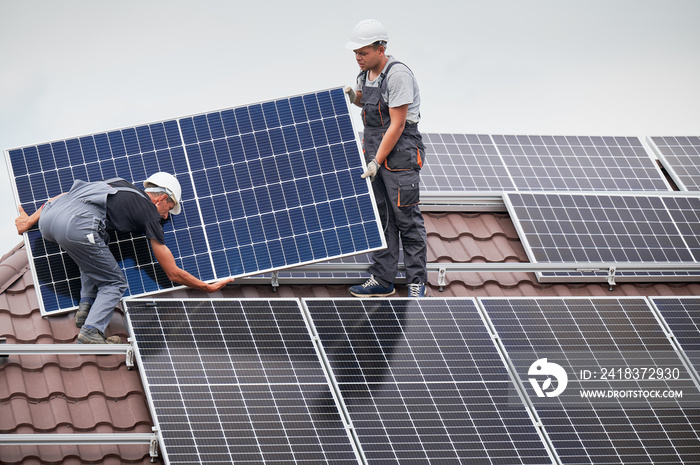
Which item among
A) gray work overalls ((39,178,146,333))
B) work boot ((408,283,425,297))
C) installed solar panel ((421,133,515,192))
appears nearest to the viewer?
gray work overalls ((39,178,146,333))

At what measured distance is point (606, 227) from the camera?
41.2 feet

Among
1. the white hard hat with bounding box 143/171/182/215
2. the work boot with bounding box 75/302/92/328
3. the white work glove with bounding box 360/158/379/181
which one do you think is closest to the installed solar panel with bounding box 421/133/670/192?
the white work glove with bounding box 360/158/379/181

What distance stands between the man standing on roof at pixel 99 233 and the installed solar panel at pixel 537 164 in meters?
4.46

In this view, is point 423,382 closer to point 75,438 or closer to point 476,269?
point 476,269

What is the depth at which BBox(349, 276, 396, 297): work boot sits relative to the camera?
11047 millimetres

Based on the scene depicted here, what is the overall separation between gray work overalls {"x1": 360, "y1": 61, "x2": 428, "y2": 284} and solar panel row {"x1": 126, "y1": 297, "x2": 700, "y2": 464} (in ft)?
2.41

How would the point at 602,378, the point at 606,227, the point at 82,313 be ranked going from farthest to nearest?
the point at 606,227 < the point at 82,313 < the point at 602,378

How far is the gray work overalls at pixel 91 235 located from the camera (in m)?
9.82

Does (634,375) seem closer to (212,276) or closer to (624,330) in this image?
(624,330)

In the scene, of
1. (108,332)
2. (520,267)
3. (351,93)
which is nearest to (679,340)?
(520,267)

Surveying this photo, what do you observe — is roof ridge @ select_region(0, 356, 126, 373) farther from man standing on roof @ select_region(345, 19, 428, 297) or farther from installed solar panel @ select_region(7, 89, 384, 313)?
man standing on roof @ select_region(345, 19, 428, 297)

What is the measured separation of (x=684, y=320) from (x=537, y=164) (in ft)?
13.4

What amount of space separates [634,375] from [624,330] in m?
0.67

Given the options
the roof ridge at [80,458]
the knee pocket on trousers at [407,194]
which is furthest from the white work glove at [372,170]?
the roof ridge at [80,458]
